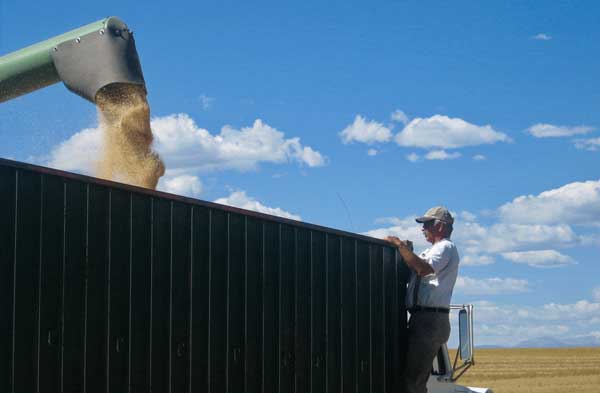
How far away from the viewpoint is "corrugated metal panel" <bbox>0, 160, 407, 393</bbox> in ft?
17.5

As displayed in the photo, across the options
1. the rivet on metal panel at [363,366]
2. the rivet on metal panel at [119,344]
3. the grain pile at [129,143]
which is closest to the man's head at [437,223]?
the rivet on metal panel at [363,366]

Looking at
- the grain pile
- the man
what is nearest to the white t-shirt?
the man

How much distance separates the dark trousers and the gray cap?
0.85m

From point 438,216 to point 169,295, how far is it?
333 centimetres

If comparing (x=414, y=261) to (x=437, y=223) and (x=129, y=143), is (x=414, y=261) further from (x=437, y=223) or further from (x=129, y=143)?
(x=129, y=143)

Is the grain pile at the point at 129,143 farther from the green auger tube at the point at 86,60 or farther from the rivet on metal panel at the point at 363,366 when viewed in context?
the rivet on metal panel at the point at 363,366

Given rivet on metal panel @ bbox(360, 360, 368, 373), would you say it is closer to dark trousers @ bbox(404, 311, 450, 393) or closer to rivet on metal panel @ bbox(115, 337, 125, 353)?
dark trousers @ bbox(404, 311, 450, 393)

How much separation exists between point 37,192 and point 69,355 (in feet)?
3.12

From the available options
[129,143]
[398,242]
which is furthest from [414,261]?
[129,143]

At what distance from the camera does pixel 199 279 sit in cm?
650

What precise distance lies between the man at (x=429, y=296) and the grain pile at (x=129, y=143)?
2.27m

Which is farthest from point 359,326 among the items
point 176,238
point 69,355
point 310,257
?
point 69,355

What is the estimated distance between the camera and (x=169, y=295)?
6230mm

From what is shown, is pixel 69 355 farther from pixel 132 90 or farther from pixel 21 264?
pixel 132 90
